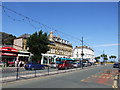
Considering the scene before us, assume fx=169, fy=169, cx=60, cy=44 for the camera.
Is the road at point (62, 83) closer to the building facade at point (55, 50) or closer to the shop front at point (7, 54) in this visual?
the shop front at point (7, 54)

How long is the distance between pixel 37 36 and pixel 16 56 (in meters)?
7.11

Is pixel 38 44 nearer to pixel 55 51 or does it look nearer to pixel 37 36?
pixel 37 36

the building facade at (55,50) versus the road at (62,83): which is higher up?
the building facade at (55,50)

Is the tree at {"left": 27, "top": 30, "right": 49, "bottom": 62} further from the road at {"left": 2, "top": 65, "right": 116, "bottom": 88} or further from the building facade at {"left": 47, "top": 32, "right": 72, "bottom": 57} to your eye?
the road at {"left": 2, "top": 65, "right": 116, "bottom": 88}

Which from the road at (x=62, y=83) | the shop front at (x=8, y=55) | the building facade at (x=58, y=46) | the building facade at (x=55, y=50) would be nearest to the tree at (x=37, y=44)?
the shop front at (x=8, y=55)

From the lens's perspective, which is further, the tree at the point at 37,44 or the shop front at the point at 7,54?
the tree at the point at 37,44

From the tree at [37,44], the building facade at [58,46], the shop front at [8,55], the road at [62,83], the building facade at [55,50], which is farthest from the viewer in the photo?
the building facade at [58,46]

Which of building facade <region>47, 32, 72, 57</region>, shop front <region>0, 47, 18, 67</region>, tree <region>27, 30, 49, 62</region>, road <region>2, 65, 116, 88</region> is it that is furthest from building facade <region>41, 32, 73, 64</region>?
road <region>2, 65, 116, 88</region>

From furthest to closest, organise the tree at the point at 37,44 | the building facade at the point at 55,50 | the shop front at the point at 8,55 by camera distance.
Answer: the building facade at the point at 55,50 → the tree at the point at 37,44 → the shop front at the point at 8,55

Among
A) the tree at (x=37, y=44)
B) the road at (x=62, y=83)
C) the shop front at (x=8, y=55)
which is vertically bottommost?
the road at (x=62, y=83)

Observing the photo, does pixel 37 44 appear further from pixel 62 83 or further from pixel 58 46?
pixel 62 83

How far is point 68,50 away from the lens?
72625 mm

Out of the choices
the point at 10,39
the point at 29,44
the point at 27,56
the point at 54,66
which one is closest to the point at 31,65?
the point at 54,66

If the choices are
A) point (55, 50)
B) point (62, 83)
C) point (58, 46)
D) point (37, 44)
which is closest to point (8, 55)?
point (37, 44)
